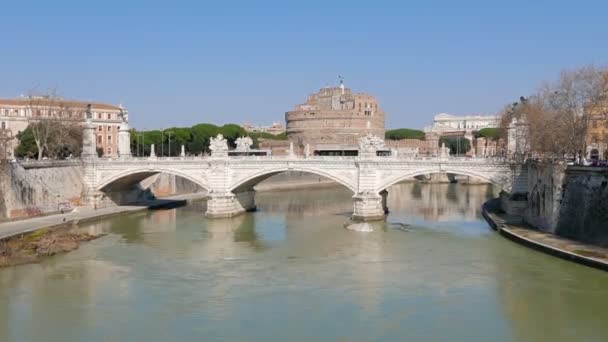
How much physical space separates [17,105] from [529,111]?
116ft

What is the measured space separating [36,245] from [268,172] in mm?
10891

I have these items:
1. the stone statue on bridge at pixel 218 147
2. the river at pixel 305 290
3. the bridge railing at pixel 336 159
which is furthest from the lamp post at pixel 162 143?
the river at pixel 305 290

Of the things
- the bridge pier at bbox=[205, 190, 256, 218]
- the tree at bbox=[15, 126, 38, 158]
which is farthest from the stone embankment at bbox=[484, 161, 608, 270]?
the tree at bbox=[15, 126, 38, 158]

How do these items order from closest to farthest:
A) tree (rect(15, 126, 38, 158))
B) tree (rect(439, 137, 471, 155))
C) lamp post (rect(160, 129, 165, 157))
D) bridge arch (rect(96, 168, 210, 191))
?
bridge arch (rect(96, 168, 210, 191)) → tree (rect(15, 126, 38, 158)) → lamp post (rect(160, 129, 165, 157)) → tree (rect(439, 137, 471, 155))

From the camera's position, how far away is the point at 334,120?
56.4 meters

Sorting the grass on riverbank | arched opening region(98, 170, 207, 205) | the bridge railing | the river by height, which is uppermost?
the bridge railing

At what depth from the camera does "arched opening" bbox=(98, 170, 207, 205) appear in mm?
30266

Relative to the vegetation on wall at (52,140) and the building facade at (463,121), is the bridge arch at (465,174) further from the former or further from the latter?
the building facade at (463,121)

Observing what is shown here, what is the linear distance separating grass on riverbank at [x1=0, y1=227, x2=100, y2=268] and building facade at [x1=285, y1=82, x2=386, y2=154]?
34027 mm

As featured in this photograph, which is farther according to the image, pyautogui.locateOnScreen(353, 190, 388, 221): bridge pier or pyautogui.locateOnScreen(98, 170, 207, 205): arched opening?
pyautogui.locateOnScreen(98, 170, 207, 205): arched opening

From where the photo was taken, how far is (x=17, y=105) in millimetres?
46406

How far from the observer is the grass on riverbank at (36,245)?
18016 millimetres

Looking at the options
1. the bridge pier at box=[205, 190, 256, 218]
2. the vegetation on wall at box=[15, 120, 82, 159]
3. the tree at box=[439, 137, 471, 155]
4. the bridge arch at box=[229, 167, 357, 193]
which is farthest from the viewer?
the tree at box=[439, 137, 471, 155]

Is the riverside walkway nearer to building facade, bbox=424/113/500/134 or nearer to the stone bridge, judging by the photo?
the stone bridge
